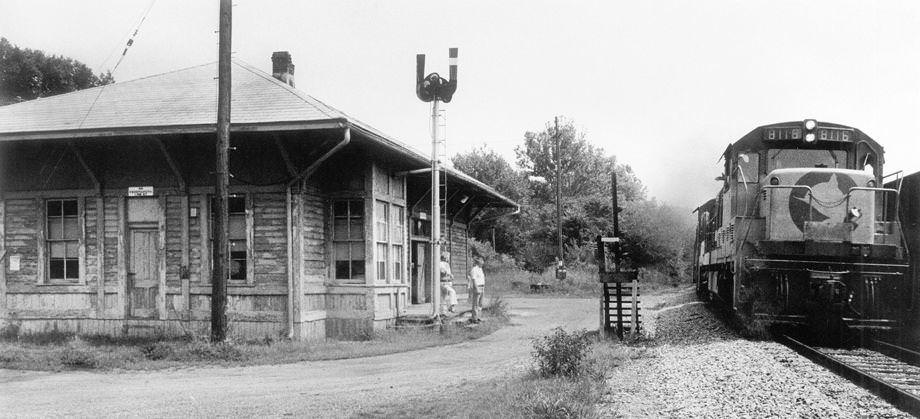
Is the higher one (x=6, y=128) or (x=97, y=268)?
(x=6, y=128)

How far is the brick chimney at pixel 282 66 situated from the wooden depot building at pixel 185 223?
3.37 m

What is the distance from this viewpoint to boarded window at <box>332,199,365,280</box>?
1605 cm

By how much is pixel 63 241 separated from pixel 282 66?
6.93 m

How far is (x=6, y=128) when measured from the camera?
613 inches

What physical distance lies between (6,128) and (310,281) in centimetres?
694

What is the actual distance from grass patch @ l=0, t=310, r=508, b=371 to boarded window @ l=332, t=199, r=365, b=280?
1.51 metres

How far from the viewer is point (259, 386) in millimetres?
10023

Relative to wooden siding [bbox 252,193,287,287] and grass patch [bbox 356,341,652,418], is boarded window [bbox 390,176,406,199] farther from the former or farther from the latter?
grass patch [bbox 356,341,652,418]

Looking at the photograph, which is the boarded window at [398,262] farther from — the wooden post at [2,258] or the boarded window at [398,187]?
the wooden post at [2,258]

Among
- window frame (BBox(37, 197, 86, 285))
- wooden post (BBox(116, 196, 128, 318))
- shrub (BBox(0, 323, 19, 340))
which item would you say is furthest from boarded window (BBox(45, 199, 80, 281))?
shrub (BBox(0, 323, 19, 340))

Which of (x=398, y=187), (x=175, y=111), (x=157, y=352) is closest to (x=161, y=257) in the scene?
(x=175, y=111)

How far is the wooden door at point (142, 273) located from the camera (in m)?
15.6

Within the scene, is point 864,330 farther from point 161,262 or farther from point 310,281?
point 161,262

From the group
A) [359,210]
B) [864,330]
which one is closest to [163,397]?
[359,210]
